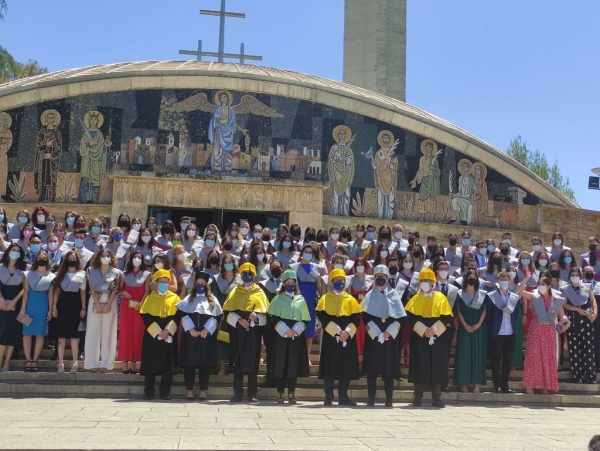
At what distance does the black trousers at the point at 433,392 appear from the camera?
10328 millimetres

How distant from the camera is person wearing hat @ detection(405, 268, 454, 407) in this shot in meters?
10.4

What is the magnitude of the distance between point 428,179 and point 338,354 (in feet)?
39.2

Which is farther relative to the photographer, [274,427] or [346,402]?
[346,402]

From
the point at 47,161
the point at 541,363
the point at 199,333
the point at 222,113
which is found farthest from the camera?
the point at 222,113

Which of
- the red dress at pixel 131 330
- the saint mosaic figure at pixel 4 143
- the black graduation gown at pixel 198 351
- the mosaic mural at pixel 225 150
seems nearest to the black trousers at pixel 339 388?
the black graduation gown at pixel 198 351

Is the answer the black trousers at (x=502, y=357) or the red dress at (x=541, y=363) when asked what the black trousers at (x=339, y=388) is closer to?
the black trousers at (x=502, y=357)

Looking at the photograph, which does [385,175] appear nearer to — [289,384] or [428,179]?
[428,179]

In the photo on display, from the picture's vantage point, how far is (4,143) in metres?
19.9

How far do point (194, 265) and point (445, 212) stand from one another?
36.6ft

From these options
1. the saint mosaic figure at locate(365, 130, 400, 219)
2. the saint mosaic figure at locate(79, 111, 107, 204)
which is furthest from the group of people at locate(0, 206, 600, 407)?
the saint mosaic figure at locate(365, 130, 400, 219)

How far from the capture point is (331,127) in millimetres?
21062

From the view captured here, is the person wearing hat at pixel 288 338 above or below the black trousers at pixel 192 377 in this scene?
above

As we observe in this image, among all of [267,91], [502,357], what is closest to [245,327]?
[502,357]

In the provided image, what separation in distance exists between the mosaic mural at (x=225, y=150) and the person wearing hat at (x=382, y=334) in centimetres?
988
